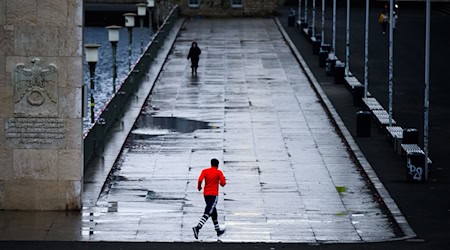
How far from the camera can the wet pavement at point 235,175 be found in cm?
3356

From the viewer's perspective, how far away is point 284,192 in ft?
127

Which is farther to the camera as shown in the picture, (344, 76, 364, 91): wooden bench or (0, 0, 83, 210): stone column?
(344, 76, 364, 91): wooden bench

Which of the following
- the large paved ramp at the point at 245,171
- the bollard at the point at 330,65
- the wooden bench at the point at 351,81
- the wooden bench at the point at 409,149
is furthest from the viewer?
the bollard at the point at 330,65

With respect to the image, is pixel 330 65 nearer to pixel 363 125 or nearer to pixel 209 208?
pixel 363 125

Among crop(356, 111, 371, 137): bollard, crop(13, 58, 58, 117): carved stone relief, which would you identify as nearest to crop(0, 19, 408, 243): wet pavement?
crop(356, 111, 371, 137): bollard

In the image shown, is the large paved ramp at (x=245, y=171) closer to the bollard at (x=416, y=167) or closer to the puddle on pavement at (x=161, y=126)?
the puddle on pavement at (x=161, y=126)

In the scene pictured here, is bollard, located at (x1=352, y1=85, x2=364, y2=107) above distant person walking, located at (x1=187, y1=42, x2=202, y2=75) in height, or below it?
below

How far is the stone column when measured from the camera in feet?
116

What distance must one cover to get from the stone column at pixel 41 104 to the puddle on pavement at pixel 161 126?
1328 cm

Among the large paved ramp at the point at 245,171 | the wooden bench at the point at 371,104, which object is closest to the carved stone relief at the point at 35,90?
the large paved ramp at the point at 245,171

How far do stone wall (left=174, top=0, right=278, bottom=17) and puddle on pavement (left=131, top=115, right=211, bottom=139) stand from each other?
169ft

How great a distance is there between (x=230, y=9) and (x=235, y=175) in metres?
66.4

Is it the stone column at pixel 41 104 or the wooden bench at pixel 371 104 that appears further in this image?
the wooden bench at pixel 371 104

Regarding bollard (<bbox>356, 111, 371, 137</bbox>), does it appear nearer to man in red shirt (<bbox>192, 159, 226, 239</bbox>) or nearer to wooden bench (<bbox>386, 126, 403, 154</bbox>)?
wooden bench (<bbox>386, 126, 403, 154</bbox>)
